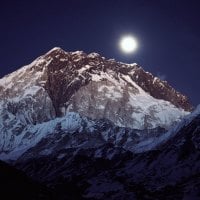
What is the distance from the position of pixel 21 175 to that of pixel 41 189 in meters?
10.1

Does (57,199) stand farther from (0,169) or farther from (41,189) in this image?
(0,169)

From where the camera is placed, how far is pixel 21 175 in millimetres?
161500

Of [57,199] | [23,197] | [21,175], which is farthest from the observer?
[21,175]

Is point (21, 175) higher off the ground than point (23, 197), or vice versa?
point (21, 175)

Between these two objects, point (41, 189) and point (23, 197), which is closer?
point (23, 197)

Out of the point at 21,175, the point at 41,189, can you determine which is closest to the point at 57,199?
the point at 41,189

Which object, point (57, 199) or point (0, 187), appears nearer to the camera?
point (0, 187)

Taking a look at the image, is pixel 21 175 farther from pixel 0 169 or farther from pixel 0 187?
pixel 0 187

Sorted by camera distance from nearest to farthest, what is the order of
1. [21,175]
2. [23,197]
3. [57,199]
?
[23,197]
[57,199]
[21,175]

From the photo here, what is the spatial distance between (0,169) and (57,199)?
17.7 metres

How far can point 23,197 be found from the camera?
13450cm

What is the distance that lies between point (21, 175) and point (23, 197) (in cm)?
2729

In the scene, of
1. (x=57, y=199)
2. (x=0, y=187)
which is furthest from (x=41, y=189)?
(x=0, y=187)

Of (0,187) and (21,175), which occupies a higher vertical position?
(21,175)
